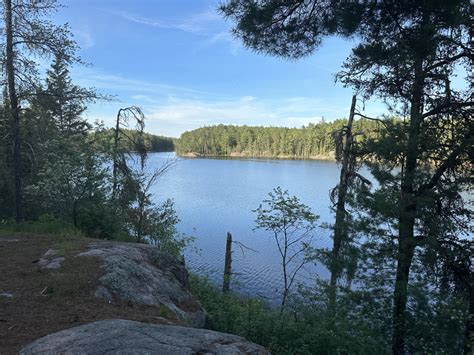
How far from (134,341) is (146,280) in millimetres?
2490

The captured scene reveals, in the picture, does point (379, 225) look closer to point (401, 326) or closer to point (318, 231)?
point (401, 326)

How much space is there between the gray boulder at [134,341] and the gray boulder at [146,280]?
132 cm

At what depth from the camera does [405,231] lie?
7.81m

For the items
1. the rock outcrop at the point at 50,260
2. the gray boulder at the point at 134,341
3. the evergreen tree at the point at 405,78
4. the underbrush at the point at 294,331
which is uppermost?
the evergreen tree at the point at 405,78

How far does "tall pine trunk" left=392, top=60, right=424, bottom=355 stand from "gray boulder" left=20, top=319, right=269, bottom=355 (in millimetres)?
5590

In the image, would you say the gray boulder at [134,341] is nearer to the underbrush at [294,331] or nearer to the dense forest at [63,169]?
the underbrush at [294,331]

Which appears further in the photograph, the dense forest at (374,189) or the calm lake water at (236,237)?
the calm lake water at (236,237)

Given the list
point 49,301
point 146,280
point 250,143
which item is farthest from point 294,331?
point 250,143

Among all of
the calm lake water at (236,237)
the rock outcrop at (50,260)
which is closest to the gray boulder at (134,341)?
the rock outcrop at (50,260)

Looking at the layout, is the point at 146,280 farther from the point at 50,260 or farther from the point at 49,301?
the point at 50,260

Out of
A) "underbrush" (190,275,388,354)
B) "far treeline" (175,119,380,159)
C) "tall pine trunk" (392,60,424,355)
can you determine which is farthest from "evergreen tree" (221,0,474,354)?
"far treeline" (175,119,380,159)

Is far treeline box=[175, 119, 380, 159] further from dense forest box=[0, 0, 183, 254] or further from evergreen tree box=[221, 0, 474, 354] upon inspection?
evergreen tree box=[221, 0, 474, 354]

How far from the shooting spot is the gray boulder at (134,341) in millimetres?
2711

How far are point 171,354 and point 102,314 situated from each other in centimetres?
162
